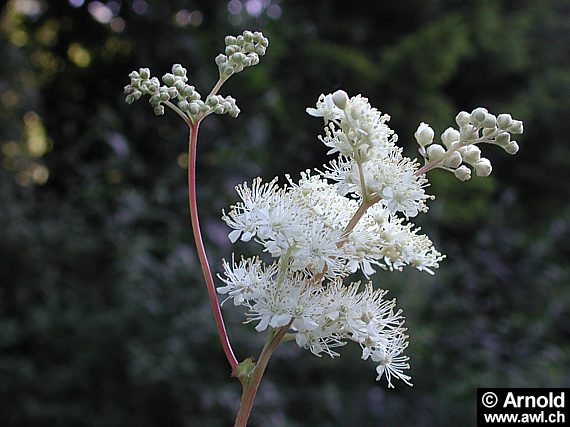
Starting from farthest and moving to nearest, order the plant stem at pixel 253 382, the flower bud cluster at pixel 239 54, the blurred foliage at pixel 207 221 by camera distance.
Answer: the blurred foliage at pixel 207 221
the flower bud cluster at pixel 239 54
the plant stem at pixel 253 382

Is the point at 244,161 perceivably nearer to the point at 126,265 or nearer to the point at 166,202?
the point at 166,202

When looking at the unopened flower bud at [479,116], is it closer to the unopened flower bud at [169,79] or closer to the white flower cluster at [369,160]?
the white flower cluster at [369,160]

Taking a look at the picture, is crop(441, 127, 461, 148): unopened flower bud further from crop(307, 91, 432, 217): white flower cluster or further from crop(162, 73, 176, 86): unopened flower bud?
crop(162, 73, 176, 86): unopened flower bud

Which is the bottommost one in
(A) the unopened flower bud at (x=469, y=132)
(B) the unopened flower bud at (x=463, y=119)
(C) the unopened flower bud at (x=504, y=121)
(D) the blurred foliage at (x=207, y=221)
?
(A) the unopened flower bud at (x=469, y=132)

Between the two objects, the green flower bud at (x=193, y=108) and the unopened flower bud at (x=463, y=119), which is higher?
the unopened flower bud at (x=463, y=119)

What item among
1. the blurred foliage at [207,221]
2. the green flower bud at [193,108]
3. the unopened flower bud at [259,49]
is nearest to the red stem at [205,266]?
the green flower bud at [193,108]

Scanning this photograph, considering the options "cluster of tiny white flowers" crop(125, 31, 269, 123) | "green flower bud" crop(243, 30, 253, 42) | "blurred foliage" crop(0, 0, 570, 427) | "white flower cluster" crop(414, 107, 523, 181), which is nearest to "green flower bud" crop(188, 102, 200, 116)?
"cluster of tiny white flowers" crop(125, 31, 269, 123)

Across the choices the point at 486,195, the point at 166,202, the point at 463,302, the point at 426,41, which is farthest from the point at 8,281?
the point at 486,195
